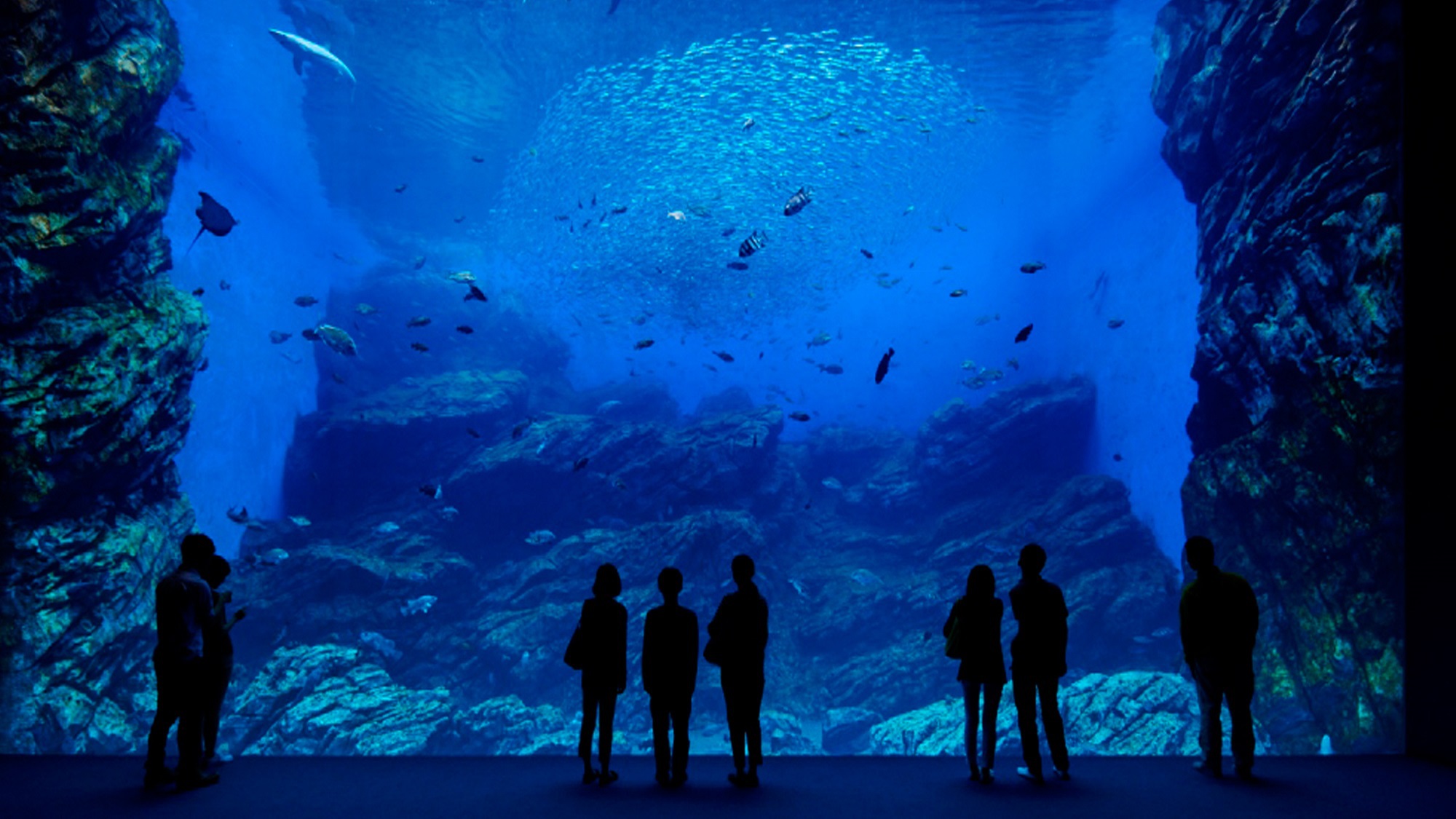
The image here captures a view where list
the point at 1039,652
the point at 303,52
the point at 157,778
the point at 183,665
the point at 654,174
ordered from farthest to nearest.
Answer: the point at 654,174
the point at 303,52
the point at 1039,652
the point at 157,778
the point at 183,665

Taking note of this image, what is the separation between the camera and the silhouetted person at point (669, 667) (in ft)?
12.9

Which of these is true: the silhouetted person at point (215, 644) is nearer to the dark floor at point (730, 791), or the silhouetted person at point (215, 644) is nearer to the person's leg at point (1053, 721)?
the dark floor at point (730, 791)

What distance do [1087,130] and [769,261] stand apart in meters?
15.4

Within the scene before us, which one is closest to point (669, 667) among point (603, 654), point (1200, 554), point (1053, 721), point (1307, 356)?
point (603, 654)

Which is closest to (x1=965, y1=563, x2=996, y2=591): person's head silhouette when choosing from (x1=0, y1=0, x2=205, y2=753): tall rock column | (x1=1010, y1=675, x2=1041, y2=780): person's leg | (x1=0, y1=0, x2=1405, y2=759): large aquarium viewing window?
(x1=0, y1=0, x2=1405, y2=759): large aquarium viewing window

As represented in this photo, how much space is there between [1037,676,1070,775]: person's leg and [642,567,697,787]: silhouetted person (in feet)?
7.67

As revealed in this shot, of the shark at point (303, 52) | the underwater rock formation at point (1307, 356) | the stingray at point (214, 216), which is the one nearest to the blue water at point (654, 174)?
the shark at point (303, 52)

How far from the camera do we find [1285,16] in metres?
9.16

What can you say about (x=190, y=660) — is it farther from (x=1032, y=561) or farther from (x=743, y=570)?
(x=1032, y=561)

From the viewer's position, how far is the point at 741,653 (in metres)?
3.95

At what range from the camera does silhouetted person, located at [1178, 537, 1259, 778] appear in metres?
3.96

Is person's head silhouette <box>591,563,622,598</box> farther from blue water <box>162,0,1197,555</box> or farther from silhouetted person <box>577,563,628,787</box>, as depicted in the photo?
blue water <box>162,0,1197,555</box>

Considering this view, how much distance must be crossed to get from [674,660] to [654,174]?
26.4 metres

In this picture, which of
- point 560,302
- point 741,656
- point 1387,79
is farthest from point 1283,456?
point 560,302
